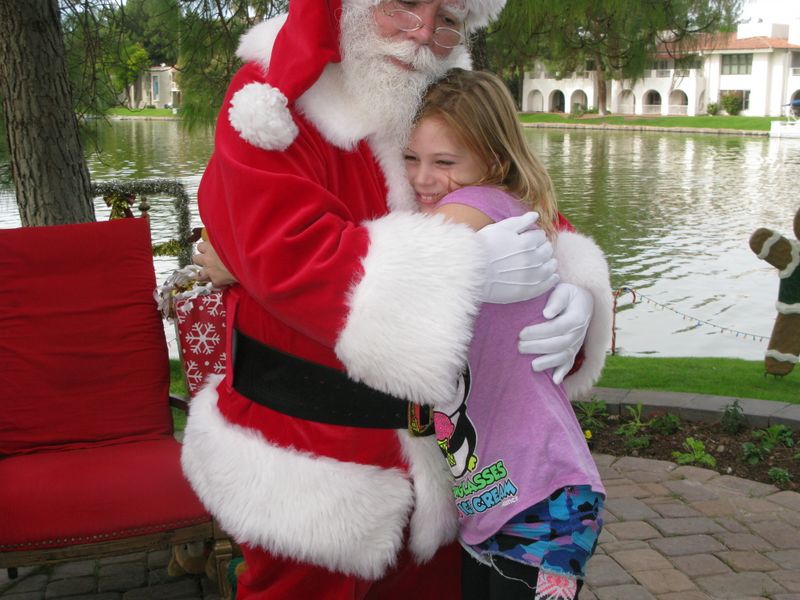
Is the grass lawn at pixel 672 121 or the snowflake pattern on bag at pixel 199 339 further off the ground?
the grass lawn at pixel 672 121

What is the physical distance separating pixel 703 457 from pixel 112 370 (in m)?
2.84

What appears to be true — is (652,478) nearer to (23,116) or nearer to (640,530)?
(640,530)

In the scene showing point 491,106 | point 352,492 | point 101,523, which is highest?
point 491,106

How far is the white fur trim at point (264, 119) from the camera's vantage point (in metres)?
1.74

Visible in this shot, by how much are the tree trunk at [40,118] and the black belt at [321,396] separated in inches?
154

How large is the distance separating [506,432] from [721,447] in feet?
10.5

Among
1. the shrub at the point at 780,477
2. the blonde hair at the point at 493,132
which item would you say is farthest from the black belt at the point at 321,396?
the shrub at the point at 780,477

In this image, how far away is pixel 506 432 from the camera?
1.78 m

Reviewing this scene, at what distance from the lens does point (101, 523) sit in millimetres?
2973

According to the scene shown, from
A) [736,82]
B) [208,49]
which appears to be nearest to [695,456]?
[208,49]

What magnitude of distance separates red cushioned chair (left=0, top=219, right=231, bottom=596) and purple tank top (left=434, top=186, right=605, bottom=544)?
4.98 ft

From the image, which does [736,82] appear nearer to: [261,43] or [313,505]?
[261,43]

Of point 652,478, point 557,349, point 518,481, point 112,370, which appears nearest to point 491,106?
point 557,349

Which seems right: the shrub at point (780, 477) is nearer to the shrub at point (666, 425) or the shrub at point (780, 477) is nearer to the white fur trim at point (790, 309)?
the shrub at point (666, 425)
